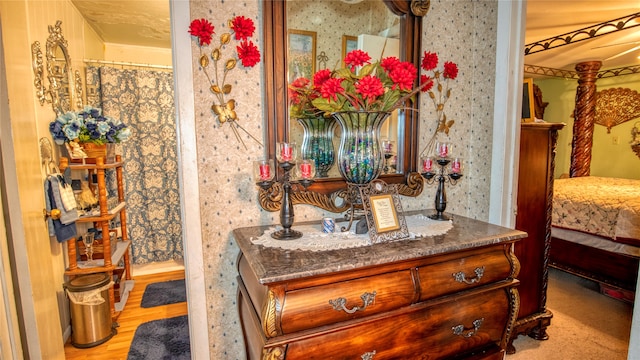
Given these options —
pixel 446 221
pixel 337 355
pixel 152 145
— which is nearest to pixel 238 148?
pixel 337 355

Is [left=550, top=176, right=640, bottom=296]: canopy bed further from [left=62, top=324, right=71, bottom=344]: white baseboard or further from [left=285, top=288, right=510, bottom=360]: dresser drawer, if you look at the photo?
[left=62, top=324, right=71, bottom=344]: white baseboard

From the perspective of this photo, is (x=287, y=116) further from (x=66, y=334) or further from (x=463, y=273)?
(x=66, y=334)

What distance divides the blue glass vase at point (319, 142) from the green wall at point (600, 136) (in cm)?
536

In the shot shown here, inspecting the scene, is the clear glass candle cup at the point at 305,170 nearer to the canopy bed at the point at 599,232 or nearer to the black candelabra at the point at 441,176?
the black candelabra at the point at 441,176

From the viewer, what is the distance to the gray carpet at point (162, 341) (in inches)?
85.5

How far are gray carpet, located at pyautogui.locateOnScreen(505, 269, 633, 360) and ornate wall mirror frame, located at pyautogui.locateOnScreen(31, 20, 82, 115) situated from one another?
3570mm

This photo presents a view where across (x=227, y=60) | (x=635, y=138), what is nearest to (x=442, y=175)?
(x=227, y=60)

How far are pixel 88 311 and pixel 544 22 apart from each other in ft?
14.8

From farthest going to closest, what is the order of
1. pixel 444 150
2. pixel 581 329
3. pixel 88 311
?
pixel 581 329, pixel 88 311, pixel 444 150

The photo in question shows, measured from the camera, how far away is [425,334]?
4.10 feet

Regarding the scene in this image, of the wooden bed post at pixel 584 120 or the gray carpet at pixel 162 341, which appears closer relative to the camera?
the gray carpet at pixel 162 341

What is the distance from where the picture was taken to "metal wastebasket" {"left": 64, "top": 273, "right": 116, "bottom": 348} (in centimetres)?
229

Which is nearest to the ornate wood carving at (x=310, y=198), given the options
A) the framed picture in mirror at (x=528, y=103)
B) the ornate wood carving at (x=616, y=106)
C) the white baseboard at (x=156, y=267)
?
the framed picture in mirror at (x=528, y=103)

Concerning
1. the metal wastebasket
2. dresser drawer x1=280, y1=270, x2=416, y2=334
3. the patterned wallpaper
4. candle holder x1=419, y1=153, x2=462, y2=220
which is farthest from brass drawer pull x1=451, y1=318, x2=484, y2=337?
the metal wastebasket
